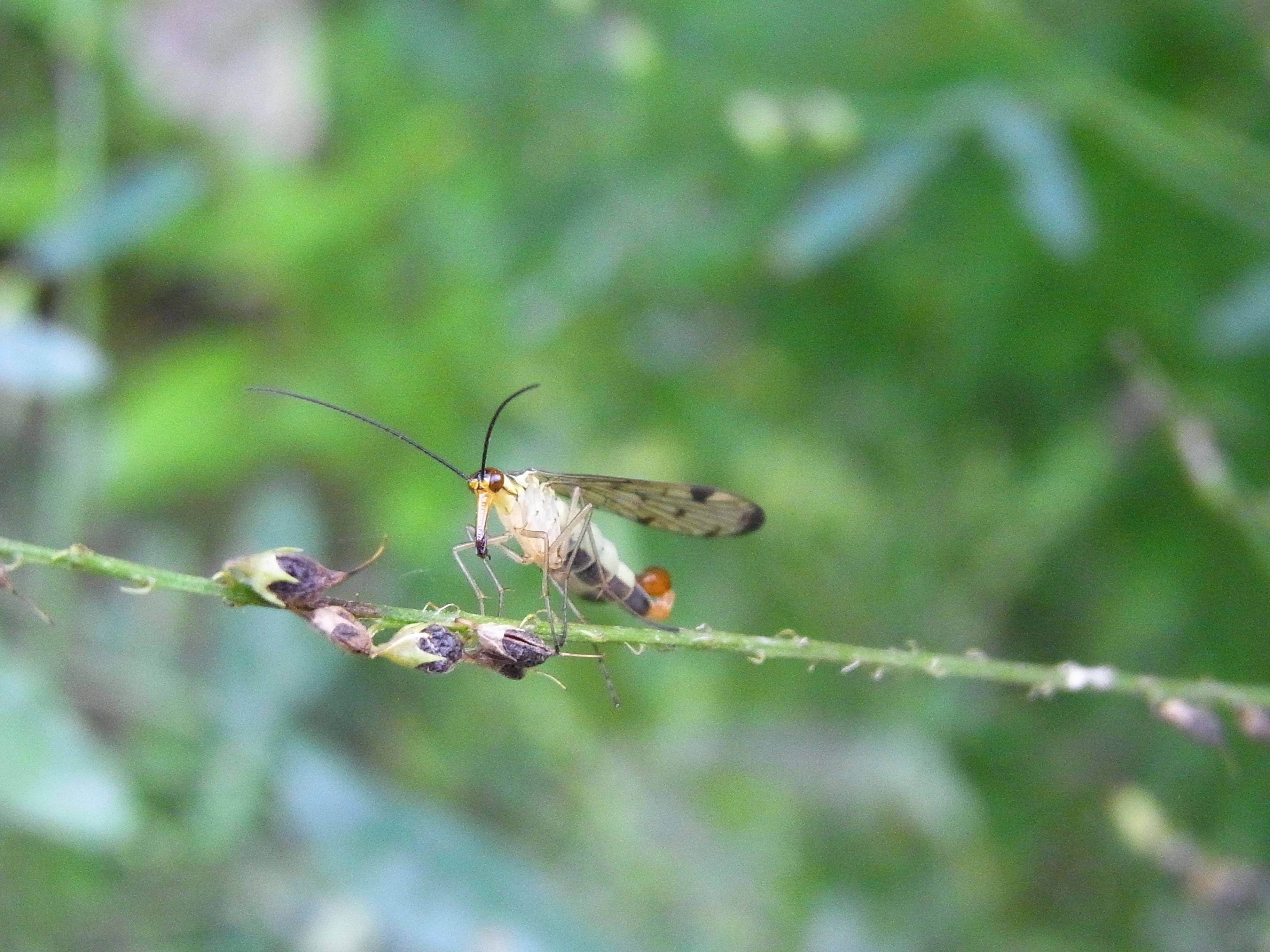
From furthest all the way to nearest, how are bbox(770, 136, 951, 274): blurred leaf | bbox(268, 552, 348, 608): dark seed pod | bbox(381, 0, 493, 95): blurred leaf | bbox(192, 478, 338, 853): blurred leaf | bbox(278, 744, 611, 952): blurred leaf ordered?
1. bbox(381, 0, 493, 95): blurred leaf
2. bbox(192, 478, 338, 853): blurred leaf
3. bbox(278, 744, 611, 952): blurred leaf
4. bbox(770, 136, 951, 274): blurred leaf
5. bbox(268, 552, 348, 608): dark seed pod

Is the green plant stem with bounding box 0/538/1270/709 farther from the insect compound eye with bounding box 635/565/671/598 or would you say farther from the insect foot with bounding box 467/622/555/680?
the insect compound eye with bounding box 635/565/671/598

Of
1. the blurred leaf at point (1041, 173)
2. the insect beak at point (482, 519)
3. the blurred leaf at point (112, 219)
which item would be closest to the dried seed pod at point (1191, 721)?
the insect beak at point (482, 519)

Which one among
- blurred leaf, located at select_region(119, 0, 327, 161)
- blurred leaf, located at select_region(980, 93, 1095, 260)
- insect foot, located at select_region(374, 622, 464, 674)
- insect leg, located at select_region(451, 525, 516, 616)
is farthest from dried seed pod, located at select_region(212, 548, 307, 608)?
blurred leaf, located at select_region(119, 0, 327, 161)

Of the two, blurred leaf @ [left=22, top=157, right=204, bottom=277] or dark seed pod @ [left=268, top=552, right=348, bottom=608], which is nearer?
dark seed pod @ [left=268, top=552, right=348, bottom=608]

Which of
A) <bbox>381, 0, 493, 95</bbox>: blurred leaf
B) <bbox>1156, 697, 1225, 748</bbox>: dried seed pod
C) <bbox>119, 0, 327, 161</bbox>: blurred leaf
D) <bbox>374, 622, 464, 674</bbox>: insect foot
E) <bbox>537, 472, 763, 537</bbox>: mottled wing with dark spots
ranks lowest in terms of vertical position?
<bbox>374, 622, 464, 674</bbox>: insect foot

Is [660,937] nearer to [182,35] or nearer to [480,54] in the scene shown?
[480,54]

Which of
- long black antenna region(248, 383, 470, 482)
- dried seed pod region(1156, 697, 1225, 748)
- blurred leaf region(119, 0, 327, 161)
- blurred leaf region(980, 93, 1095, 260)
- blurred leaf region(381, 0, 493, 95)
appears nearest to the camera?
dried seed pod region(1156, 697, 1225, 748)

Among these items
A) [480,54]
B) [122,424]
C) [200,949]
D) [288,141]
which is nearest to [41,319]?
[122,424]
